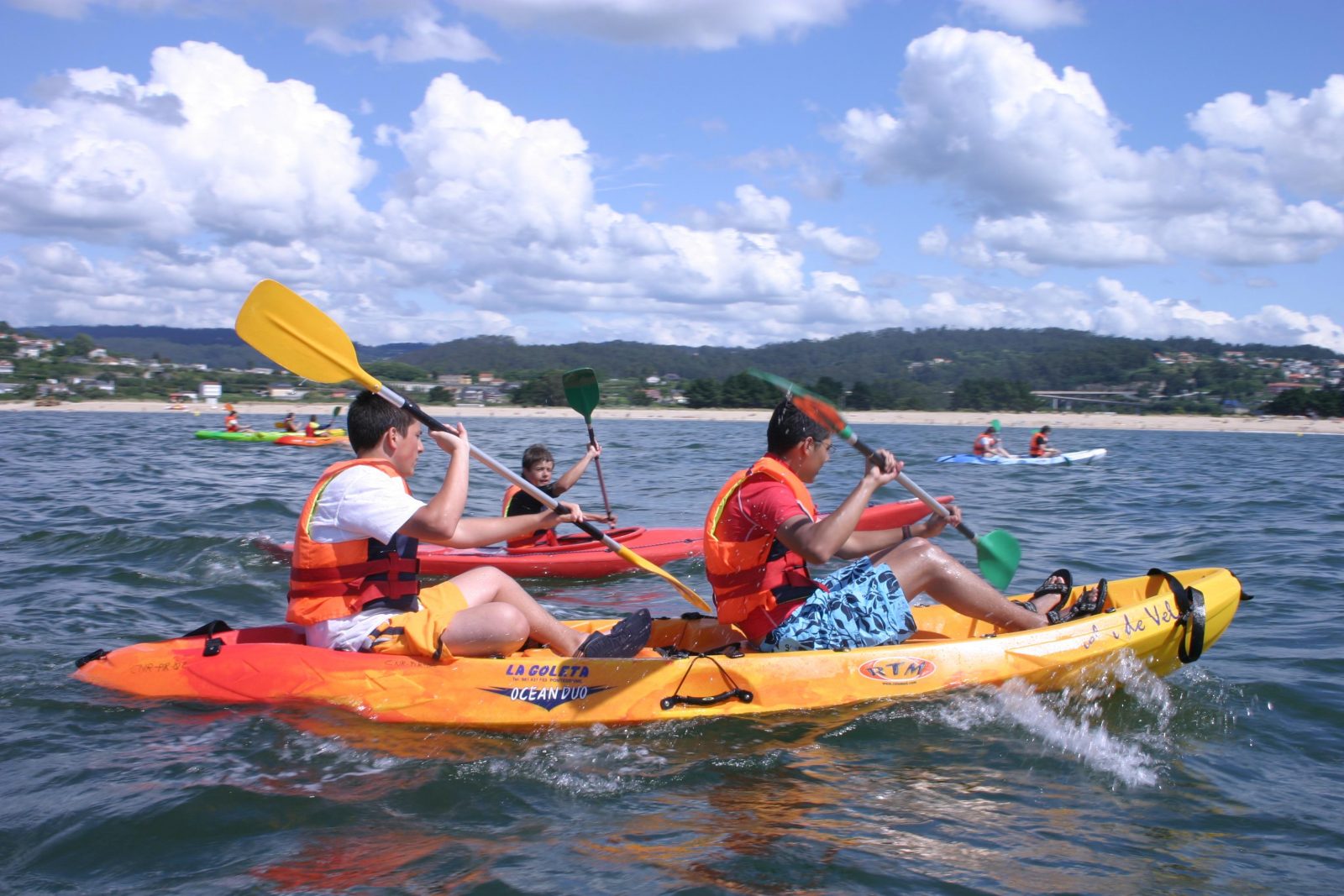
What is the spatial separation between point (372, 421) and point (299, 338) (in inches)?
47.7

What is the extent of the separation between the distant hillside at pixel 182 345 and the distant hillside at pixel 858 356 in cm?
40

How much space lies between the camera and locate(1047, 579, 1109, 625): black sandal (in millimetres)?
5715

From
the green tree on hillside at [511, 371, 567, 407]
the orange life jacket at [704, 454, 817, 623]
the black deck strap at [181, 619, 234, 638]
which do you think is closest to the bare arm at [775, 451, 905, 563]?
the orange life jacket at [704, 454, 817, 623]

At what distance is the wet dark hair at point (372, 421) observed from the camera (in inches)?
182

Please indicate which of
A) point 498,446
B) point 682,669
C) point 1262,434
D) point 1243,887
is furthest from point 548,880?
point 1262,434

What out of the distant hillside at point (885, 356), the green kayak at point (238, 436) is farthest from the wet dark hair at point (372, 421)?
the distant hillside at point (885, 356)

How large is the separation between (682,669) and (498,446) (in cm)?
2847

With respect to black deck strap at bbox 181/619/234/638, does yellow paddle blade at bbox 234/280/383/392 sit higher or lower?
higher

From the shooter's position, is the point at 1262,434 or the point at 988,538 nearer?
the point at 988,538

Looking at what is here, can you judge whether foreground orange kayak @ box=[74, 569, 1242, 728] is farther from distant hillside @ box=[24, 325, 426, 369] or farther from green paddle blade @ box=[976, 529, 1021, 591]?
distant hillside @ box=[24, 325, 426, 369]

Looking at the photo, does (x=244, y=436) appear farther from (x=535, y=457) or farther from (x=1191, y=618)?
(x=1191, y=618)

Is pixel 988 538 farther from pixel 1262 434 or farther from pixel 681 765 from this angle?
pixel 1262 434

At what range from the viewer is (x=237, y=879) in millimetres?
3459

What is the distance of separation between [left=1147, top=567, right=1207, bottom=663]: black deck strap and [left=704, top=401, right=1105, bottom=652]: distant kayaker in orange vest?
77cm
